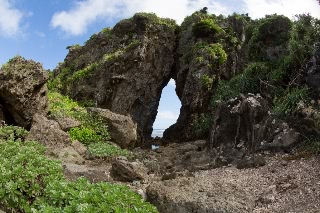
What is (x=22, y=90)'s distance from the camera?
20719 millimetres

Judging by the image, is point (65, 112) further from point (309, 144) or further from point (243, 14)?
point (243, 14)

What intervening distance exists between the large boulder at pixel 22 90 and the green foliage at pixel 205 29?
50.1 ft

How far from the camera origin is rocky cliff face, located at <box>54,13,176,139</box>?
31125 mm

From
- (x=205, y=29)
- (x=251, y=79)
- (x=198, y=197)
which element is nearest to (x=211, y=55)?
(x=205, y=29)

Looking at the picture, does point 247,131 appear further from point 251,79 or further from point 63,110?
point 63,110

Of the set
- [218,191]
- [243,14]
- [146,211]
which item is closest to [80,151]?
[218,191]

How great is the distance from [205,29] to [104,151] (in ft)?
56.4

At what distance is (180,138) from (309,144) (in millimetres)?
18773

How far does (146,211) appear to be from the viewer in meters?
6.82

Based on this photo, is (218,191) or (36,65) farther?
(36,65)

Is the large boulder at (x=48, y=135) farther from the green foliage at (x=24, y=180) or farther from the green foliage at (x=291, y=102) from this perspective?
the green foliage at (x=291, y=102)

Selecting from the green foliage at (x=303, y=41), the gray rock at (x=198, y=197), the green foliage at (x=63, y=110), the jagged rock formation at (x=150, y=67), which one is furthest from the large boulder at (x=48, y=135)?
the green foliage at (x=303, y=41)

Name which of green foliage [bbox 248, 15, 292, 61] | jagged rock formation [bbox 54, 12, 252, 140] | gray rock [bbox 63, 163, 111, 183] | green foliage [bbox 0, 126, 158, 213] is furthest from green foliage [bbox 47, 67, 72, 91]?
green foliage [bbox 0, 126, 158, 213]

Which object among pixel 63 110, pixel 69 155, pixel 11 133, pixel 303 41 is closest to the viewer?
pixel 69 155
